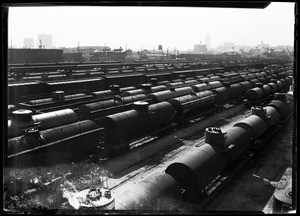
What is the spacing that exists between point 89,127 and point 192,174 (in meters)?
7.94

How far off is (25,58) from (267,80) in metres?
48.4

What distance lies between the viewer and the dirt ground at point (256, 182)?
13.1 meters

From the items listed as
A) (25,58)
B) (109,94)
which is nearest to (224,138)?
(109,94)

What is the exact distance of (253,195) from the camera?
14.0 m

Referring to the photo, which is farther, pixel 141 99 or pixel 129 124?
pixel 141 99

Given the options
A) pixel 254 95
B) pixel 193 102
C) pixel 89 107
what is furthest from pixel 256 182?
pixel 254 95

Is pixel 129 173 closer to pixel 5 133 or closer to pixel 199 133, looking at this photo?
pixel 199 133

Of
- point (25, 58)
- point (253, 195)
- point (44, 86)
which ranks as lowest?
point (253, 195)

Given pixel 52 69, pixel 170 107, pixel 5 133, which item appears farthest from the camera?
pixel 52 69

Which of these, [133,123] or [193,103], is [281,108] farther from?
[133,123]

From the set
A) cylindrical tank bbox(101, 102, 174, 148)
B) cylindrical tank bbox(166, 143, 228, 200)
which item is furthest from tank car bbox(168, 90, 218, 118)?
cylindrical tank bbox(166, 143, 228, 200)

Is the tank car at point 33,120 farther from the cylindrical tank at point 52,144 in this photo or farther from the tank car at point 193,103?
the tank car at point 193,103

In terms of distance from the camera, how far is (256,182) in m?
15.5

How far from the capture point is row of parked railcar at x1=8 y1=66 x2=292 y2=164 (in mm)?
14045
